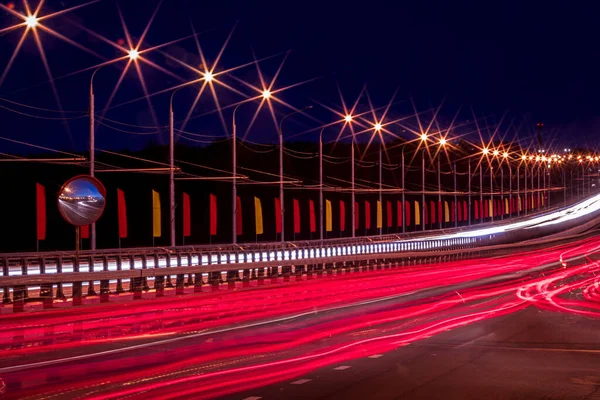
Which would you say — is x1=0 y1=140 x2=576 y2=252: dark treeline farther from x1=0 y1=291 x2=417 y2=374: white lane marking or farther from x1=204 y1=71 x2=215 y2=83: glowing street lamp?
x1=0 y1=291 x2=417 y2=374: white lane marking

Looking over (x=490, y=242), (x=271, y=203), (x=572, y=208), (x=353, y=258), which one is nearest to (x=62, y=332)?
(x=353, y=258)

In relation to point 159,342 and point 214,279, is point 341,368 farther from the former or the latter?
point 214,279

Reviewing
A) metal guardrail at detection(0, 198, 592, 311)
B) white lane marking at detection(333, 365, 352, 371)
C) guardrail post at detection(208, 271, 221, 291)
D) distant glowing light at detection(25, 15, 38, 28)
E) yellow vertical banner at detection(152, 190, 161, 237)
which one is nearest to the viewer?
white lane marking at detection(333, 365, 352, 371)

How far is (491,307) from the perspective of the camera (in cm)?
2236

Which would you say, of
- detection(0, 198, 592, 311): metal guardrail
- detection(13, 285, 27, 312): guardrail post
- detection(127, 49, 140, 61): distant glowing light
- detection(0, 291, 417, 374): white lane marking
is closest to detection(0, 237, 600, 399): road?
detection(0, 291, 417, 374): white lane marking

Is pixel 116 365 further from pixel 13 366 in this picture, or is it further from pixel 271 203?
pixel 271 203

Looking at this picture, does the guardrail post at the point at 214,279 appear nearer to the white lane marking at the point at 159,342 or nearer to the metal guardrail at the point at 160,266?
the metal guardrail at the point at 160,266

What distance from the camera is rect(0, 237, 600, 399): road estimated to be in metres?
10.6

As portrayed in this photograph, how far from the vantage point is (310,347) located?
47.4 feet

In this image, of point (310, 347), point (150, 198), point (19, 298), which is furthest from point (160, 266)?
point (150, 198)

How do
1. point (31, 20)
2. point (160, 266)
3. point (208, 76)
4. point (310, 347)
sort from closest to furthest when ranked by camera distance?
point (310, 347) → point (31, 20) → point (160, 266) → point (208, 76)

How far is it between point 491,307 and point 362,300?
143 inches

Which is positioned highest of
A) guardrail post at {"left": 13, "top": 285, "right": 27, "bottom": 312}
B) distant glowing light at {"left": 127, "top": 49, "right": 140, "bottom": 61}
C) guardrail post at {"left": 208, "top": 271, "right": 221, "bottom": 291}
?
distant glowing light at {"left": 127, "top": 49, "right": 140, "bottom": 61}

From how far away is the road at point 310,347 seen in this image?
34.7 ft
